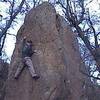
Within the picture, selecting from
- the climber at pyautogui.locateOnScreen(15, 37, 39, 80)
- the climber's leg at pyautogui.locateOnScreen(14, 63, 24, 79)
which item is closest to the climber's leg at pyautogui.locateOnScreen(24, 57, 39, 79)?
the climber at pyautogui.locateOnScreen(15, 37, 39, 80)

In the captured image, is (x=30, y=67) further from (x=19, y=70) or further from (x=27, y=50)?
(x=27, y=50)

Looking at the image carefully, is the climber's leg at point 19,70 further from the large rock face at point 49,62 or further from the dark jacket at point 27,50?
the dark jacket at point 27,50

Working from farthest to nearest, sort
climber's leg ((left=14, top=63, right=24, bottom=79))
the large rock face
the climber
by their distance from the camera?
climber's leg ((left=14, top=63, right=24, bottom=79)) < the climber < the large rock face

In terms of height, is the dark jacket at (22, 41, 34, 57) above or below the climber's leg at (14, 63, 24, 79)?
above

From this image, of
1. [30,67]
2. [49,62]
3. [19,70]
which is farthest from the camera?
[19,70]

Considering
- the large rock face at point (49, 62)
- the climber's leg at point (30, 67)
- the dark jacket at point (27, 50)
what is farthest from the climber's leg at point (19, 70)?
A: the dark jacket at point (27, 50)

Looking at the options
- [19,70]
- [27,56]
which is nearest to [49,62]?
[27,56]

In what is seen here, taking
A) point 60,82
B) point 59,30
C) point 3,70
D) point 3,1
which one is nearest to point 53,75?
point 60,82

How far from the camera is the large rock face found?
40.4 ft

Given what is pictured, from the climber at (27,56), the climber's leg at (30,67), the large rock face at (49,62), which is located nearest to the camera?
the large rock face at (49,62)

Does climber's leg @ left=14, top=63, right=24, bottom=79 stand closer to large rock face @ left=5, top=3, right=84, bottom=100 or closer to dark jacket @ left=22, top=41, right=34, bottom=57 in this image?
large rock face @ left=5, top=3, right=84, bottom=100

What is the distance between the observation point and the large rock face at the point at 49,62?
40.4 feet

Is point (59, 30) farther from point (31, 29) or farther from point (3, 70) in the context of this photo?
point (3, 70)

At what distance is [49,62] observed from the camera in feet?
41.9
